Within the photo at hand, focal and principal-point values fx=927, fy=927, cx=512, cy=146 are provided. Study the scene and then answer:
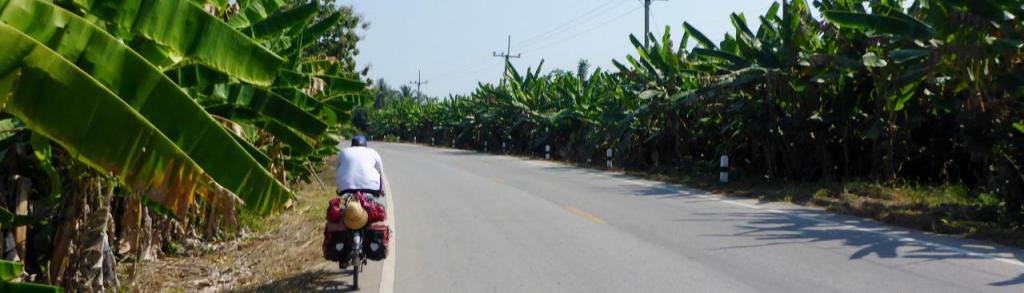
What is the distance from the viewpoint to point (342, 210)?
8.38 metres

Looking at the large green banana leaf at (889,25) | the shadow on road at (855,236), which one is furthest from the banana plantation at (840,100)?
the shadow on road at (855,236)

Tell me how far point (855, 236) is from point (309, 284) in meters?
6.93

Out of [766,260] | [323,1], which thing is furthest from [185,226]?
[323,1]

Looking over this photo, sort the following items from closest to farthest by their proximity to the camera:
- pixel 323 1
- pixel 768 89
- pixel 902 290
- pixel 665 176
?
1. pixel 902 290
2. pixel 768 89
3. pixel 665 176
4. pixel 323 1

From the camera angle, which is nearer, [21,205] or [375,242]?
[21,205]

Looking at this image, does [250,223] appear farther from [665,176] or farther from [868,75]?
[665,176]

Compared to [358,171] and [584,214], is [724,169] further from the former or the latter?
[358,171]

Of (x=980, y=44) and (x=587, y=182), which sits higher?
(x=980, y=44)

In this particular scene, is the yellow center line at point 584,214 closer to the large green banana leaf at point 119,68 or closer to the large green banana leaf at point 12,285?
the large green banana leaf at point 12,285

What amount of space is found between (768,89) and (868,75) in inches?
97.3

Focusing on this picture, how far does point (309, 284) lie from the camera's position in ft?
28.2

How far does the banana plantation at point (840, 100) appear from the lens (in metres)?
13.1

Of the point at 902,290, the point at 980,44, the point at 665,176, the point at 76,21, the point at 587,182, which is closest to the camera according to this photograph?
the point at 76,21

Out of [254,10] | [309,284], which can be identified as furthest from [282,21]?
[309,284]
